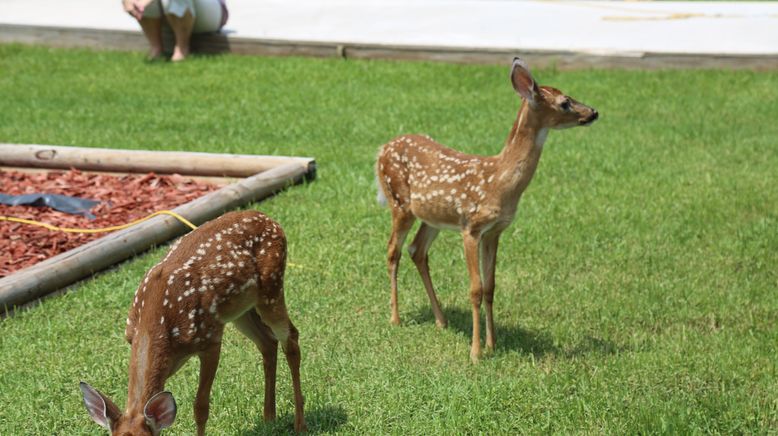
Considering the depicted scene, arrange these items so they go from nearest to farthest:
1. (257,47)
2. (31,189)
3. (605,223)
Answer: (605,223)
(31,189)
(257,47)

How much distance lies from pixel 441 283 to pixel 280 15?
12996 mm

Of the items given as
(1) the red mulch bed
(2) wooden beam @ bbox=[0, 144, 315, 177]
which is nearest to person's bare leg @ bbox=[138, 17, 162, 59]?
(2) wooden beam @ bbox=[0, 144, 315, 177]

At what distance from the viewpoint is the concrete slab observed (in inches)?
707

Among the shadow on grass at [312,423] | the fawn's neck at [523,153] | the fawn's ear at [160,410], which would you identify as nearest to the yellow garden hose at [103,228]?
the fawn's neck at [523,153]

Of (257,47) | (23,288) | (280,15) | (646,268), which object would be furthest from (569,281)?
(280,15)

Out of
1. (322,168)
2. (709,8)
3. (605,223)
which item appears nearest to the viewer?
(605,223)

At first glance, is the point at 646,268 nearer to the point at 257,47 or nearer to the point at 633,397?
the point at 633,397

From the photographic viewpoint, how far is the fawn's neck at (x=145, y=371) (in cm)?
563

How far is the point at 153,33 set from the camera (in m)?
17.8

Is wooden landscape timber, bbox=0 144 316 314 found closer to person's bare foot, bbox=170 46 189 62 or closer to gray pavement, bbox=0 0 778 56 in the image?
person's bare foot, bbox=170 46 189 62

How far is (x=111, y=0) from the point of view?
2336 cm

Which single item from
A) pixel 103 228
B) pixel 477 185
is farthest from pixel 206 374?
pixel 103 228

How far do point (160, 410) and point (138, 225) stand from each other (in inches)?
185

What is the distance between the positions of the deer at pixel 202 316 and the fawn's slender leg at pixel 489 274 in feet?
5.74
